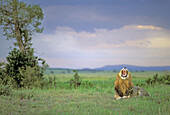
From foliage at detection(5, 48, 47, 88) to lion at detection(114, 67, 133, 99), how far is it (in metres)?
7.44

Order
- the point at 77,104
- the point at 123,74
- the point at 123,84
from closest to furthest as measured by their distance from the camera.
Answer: the point at 77,104, the point at 123,74, the point at 123,84

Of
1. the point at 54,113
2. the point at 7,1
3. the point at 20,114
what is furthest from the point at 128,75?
the point at 7,1

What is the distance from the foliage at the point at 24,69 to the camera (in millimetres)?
15219

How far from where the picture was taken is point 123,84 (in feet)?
28.7

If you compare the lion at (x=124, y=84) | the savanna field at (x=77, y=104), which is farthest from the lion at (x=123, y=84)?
the savanna field at (x=77, y=104)


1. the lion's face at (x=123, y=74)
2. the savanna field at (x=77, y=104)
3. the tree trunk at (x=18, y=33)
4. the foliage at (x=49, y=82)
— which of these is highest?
the tree trunk at (x=18, y=33)

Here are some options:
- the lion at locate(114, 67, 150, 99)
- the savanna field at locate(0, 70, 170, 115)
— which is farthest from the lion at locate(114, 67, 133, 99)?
the savanna field at locate(0, 70, 170, 115)

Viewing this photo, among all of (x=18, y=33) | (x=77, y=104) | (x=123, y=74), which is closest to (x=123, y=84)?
(x=123, y=74)

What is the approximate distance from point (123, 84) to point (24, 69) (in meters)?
9.50

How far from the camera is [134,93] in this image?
9.93 metres

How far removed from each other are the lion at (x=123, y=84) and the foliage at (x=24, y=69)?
7435mm

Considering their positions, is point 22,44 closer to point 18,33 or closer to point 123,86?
point 18,33

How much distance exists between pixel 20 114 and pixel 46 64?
10.3 meters

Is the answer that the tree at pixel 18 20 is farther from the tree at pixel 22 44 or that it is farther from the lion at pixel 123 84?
the lion at pixel 123 84
